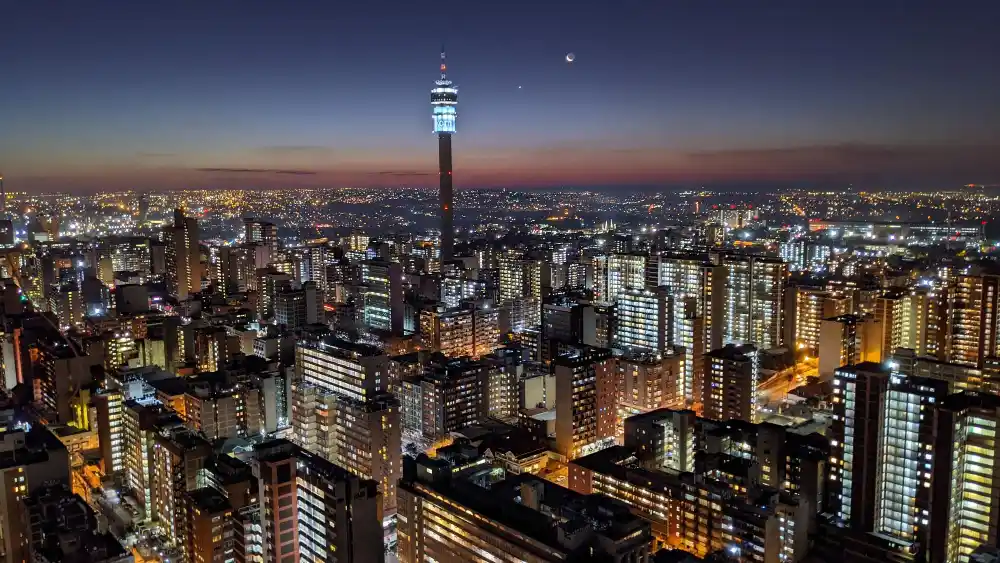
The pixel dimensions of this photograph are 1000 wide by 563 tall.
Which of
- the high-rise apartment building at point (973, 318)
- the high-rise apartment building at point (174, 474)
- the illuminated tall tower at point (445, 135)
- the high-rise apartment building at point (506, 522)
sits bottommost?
the high-rise apartment building at point (174, 474)

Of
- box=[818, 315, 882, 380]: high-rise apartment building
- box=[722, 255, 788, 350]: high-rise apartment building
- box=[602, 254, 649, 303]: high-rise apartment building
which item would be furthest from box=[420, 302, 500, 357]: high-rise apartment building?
box=[818, 315, 882, 380]: high-rise apartment building

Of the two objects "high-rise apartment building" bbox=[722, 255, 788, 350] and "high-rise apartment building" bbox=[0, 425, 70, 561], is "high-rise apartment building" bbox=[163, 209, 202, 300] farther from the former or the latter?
"high-rise apartment building" bbox=[722, 255, 788, 350]

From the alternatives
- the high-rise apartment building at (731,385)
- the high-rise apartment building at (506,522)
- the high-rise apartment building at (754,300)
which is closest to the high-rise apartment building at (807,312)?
the high-rise apartment building at (754,300)

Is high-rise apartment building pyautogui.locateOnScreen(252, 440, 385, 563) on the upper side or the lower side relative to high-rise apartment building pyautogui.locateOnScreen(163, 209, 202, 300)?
lower

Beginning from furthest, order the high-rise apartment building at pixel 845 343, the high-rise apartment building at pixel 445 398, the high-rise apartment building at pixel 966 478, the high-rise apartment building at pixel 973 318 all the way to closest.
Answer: the high-rise apartment building at pixel 845 343
the high-rise apartment building at pixel 973 318
the high-rise apartment building at pixel 445 398
the high-rise apartment building at pixel 966 478

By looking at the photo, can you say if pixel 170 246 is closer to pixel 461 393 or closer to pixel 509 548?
pixel 461 393

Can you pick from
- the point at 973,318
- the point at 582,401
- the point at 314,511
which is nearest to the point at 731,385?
the point at 582,401

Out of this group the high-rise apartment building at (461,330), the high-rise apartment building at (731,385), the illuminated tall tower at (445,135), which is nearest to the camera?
the high-rise apartment building at (731,385)

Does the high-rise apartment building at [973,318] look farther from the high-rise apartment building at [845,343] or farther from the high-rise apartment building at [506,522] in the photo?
the high-rise apartment building at [506,522]

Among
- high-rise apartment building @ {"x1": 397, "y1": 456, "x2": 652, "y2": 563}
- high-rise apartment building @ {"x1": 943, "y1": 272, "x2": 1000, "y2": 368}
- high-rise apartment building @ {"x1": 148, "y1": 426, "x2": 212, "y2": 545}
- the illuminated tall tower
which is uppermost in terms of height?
the illuminated tall tower
